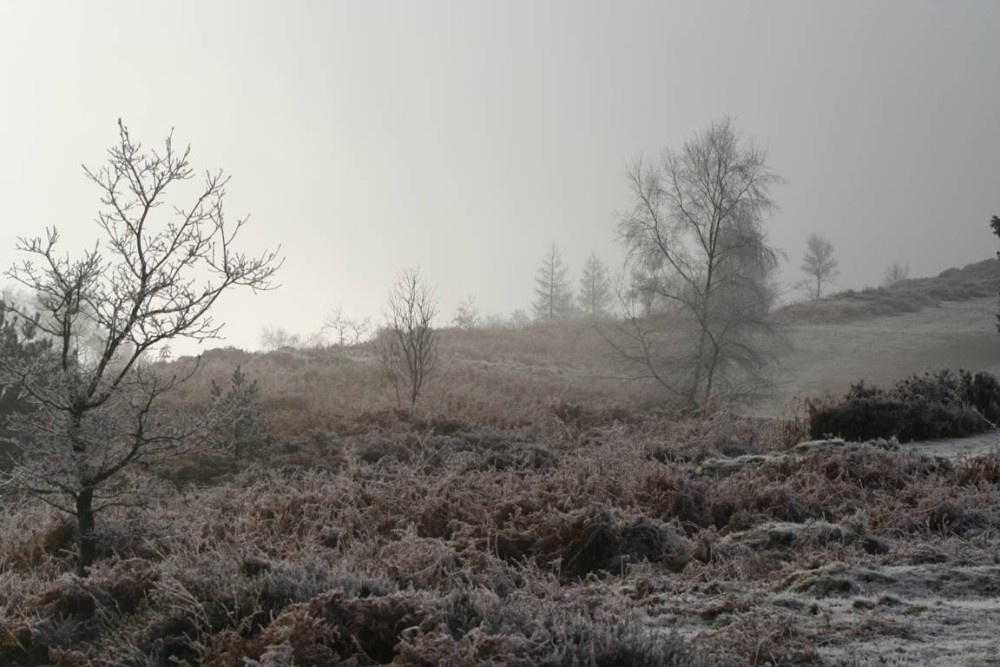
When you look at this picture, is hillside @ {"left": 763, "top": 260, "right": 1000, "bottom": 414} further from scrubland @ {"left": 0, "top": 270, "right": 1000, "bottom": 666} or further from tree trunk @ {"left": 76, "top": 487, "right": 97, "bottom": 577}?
tree trunk @ {"left": 76, "top": 487, "right": 97, "bottom": 577}

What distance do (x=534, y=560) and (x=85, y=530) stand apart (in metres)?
3.61

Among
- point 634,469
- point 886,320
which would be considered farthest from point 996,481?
point 886,320

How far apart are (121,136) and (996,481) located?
8985mm

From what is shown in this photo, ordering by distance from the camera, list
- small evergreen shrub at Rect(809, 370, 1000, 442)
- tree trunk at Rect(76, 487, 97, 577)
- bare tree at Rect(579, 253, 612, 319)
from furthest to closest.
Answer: bare tree at Rect(579, 253, 612, 319) → small evergreen shrub at Rect(809, 370, 1000, 442) → tree trunk at Rect(76, 487, 97, 577)

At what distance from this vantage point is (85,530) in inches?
227

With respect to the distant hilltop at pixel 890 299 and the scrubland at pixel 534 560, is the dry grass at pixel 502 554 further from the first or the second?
the distant hilltop at pixel 890 299

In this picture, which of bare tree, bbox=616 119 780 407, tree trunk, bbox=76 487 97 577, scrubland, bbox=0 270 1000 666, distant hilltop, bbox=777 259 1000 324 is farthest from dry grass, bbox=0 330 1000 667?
distant hilltop, bbox=777 259 1000 324

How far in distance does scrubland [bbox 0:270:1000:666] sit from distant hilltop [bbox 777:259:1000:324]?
34.0 m

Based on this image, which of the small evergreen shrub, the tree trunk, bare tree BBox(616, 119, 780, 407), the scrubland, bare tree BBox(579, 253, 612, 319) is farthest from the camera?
bare tree BBox(579, 253, 612, 319)

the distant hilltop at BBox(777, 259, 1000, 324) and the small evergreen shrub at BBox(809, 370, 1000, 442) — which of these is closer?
the small evergreen shrub at BBox(809, 370, 1000, 442)

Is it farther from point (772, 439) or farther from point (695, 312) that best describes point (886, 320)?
point (772, 439)

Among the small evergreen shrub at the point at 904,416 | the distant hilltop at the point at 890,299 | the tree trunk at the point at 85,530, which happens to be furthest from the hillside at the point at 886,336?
the tree trunk at the point at 85,530

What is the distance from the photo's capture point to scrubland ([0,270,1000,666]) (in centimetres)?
337

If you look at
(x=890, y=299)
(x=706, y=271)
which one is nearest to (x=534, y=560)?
(x=706, y=271)
